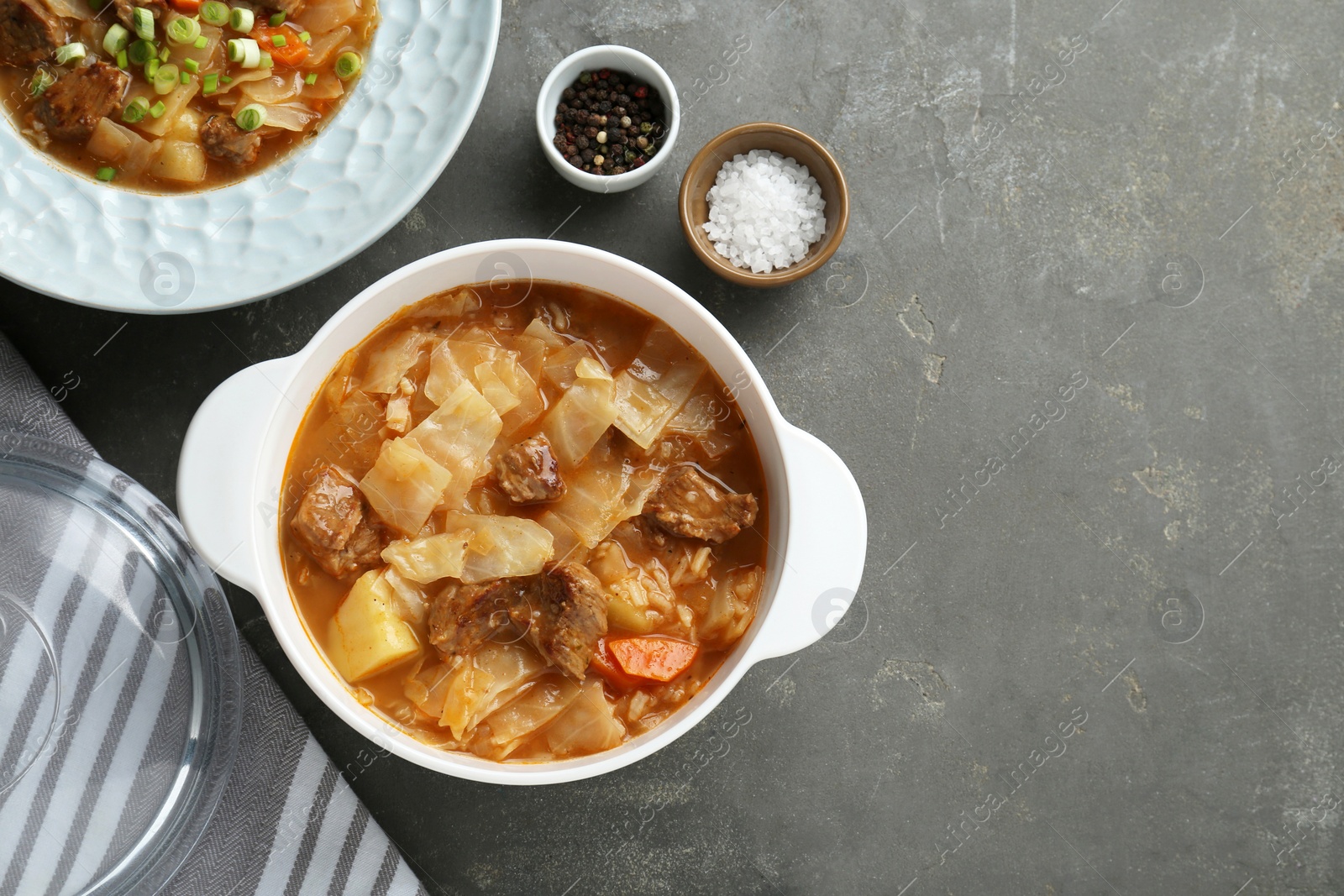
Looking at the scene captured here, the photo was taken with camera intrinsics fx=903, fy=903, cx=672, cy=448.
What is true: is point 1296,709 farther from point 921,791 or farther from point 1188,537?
point 921,791

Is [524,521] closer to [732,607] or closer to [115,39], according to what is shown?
[732,607]

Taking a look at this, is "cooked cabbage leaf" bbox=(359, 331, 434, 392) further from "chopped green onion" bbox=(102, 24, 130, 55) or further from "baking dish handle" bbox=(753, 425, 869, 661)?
"chopped green onion" bbox=(102, 24, 130, 55)

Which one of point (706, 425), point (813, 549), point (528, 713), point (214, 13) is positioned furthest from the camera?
point (214, 13)

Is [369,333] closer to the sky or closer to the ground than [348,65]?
closer to the ground

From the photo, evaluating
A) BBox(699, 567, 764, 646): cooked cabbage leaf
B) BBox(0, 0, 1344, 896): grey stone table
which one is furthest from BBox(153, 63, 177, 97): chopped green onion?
BBox(699, 567, 764, 646): cooked cabbage leaf

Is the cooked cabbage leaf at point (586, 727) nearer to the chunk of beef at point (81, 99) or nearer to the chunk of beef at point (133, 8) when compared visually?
the chunk of beef at point (81, 99)

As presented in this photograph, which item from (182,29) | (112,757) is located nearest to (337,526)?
(112,757)
